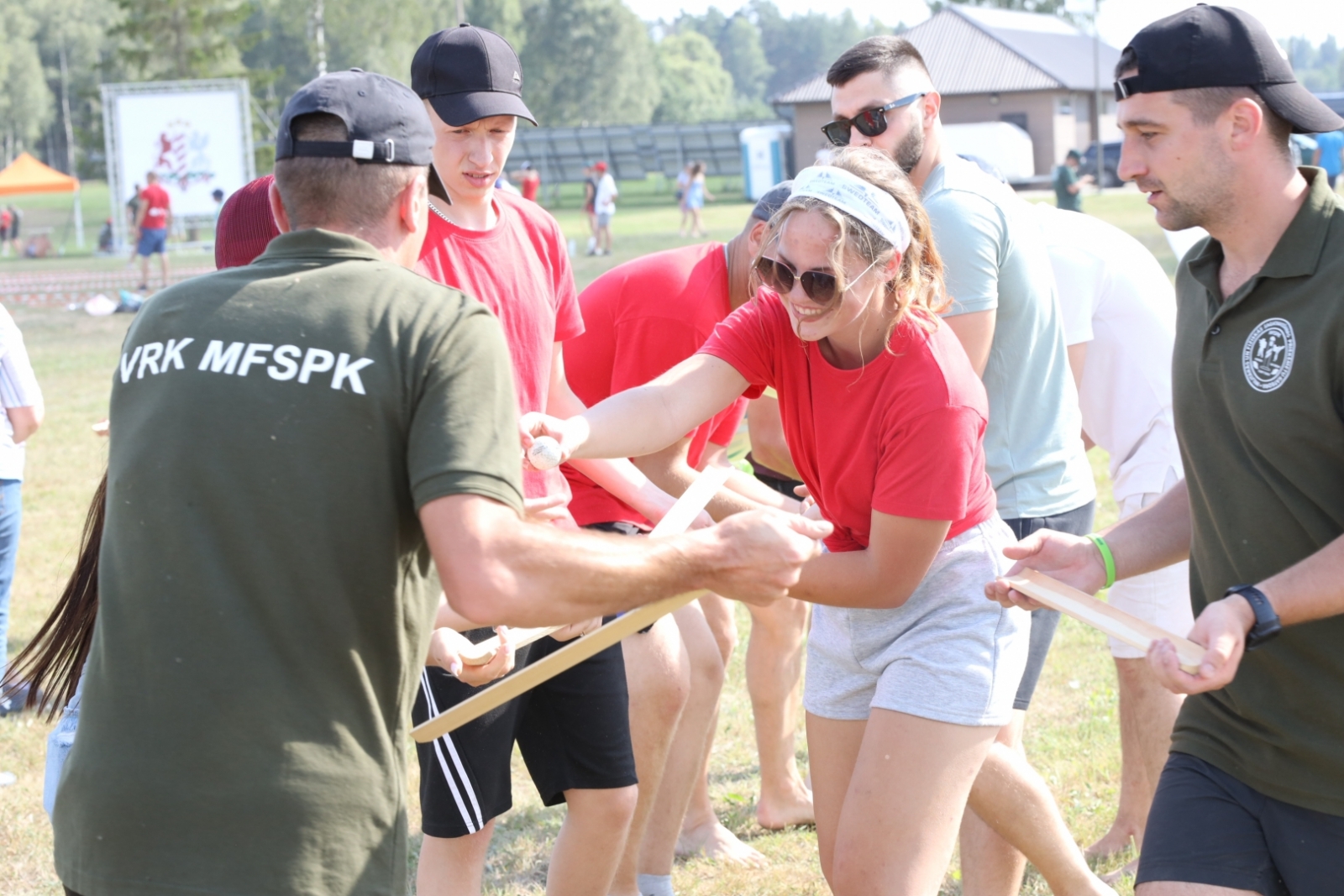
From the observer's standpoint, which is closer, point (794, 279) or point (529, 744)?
point (794, 279)

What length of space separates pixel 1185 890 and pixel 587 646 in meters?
1.26

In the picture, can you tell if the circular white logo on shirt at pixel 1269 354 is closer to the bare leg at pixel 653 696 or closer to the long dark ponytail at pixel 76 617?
the bare leg at pixel 653 696

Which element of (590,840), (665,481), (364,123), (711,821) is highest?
(364,123)

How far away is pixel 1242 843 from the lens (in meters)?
2.63

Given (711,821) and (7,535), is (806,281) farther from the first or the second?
(7,535)

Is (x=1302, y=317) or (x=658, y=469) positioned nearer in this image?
(x=1302, y=317)

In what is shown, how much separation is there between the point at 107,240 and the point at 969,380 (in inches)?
1569

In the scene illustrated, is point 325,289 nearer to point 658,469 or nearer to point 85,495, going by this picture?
point 658,469

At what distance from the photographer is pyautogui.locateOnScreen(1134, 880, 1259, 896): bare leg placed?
258cm

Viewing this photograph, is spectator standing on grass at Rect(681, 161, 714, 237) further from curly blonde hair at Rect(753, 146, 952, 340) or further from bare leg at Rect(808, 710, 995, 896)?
bare leg at Rect(808, 710, 995, 896)

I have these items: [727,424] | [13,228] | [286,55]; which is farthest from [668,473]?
[286,55]

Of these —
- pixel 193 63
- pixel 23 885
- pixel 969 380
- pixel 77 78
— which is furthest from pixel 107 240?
pixel 77 78

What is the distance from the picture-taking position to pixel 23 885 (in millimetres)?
4676

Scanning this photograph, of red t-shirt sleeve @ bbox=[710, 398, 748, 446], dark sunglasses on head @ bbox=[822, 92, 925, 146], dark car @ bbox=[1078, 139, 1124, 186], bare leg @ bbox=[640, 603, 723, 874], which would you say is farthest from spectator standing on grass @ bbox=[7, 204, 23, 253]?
dark sunglasses on head @ bbox=[822, 92, 925, 146]
